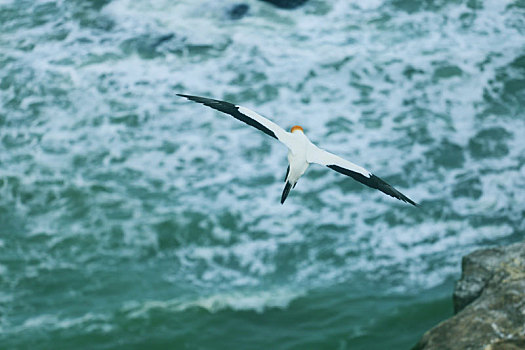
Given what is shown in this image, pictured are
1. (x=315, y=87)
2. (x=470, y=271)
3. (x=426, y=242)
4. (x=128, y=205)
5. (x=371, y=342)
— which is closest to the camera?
(x=470, y=271)

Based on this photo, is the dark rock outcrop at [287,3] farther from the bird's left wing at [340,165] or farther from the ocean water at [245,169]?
the bird's left wing at [340,165]

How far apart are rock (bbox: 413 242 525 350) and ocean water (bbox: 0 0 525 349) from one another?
1734mm

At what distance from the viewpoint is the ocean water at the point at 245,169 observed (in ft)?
28.6

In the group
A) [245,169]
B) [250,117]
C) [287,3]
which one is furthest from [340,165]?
[287,3]

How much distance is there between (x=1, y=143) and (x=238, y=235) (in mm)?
4354

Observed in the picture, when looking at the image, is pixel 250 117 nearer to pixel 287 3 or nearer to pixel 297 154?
pixel 297 154

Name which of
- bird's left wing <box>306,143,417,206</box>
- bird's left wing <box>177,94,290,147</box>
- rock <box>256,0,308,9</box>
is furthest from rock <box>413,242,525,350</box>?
rock <box>256,0,308,9</box>

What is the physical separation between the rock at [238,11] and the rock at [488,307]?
9.65 m

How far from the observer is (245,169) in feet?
37.2

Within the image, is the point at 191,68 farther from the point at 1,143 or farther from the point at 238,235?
the point at 238,235

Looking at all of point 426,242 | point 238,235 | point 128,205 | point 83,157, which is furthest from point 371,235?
point 83,157

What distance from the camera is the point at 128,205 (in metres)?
10.7

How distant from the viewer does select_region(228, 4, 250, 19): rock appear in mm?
15172

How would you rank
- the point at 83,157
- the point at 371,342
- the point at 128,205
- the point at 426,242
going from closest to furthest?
1. the point at 371,342
2. the point at 426,242
3. the point at 128,205
4. the point at 83,157
